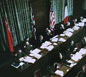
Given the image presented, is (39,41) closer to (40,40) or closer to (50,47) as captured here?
(40,40)

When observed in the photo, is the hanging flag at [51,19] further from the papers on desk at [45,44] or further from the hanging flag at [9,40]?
the hanging flag at [9,40]

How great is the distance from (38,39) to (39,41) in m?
0.09

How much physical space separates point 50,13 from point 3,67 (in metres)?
2.77

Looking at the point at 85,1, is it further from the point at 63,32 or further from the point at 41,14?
the point at 41,14

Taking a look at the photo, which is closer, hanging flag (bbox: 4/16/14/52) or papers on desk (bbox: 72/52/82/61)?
hanging flag (bbox: 4/16/14/52)

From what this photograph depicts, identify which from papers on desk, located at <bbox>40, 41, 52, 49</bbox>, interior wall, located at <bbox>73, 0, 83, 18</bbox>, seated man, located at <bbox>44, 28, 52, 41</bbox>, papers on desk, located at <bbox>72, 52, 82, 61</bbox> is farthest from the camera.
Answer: interior wall, located at <bbox>73, 0, 83, 18</bbox>

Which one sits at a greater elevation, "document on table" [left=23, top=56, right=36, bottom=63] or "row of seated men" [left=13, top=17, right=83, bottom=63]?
"row of seated men" [left=13, top=17, right=83, bottom=63]

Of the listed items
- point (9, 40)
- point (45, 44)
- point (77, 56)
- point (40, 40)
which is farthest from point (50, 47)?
point (9, 40)

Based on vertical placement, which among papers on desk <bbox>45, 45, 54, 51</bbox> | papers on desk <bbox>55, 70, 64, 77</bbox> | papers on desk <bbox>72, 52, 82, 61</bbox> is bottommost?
papers on desk <bbox>55, 70, 64, 77</bbox>

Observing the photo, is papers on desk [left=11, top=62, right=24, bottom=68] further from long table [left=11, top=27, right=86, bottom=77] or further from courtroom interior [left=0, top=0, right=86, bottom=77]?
long table [left=11, top=27, right=86, bottom=77]

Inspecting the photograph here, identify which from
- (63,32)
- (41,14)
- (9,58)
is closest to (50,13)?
(41,14)

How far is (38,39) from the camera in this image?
765cm

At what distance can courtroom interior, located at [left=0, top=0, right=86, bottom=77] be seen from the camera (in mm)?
6324

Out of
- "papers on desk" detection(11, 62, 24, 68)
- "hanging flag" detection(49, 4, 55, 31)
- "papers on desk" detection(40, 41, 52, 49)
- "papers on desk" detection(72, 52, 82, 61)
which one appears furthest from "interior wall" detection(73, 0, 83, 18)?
"papers on desk" detection(11, 62, 24, 68)
